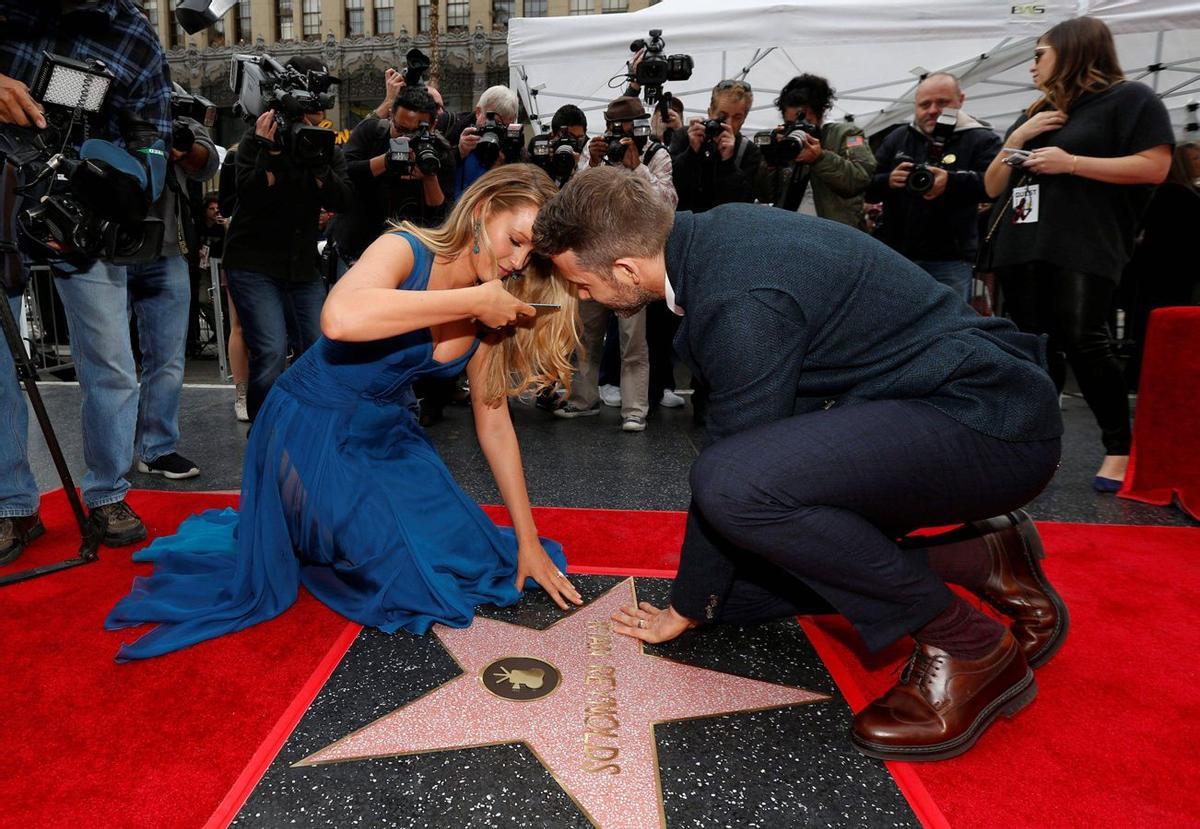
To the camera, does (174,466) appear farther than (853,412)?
Yes

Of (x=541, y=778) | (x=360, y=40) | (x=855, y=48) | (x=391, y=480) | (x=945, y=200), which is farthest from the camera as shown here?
(x=360, y=40)

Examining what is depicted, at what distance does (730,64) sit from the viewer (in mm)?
7539

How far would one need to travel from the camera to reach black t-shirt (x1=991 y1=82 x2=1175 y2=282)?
2.98 m

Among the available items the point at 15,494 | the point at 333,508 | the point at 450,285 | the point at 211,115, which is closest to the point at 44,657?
the point at 333,508

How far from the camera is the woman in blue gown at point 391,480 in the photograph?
2.03 meters

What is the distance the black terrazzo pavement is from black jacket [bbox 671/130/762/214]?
10.4ft

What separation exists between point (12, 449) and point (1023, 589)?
3005 mm

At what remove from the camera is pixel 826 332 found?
Result: 1.57 m

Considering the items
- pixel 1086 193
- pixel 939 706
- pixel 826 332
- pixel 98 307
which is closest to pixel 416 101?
pixel 98 307

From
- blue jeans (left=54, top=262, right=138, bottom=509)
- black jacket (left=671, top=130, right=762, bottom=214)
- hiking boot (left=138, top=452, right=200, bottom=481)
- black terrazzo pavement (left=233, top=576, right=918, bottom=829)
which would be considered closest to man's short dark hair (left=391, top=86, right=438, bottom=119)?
black jacket (left=671, top=130, right=762, bottom=214)

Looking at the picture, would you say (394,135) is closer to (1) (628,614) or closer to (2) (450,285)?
(2) (450,285)

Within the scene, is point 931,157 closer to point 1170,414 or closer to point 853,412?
point 1170,414

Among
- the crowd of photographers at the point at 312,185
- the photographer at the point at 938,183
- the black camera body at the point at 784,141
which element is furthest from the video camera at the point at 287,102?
the photographer at the point at 938,183

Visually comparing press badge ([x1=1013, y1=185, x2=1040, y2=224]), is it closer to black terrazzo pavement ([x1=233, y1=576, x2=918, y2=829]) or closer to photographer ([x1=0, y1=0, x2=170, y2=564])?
black terrazzo pavement ([x1=233, y1=576, x2=918, y2=829])
